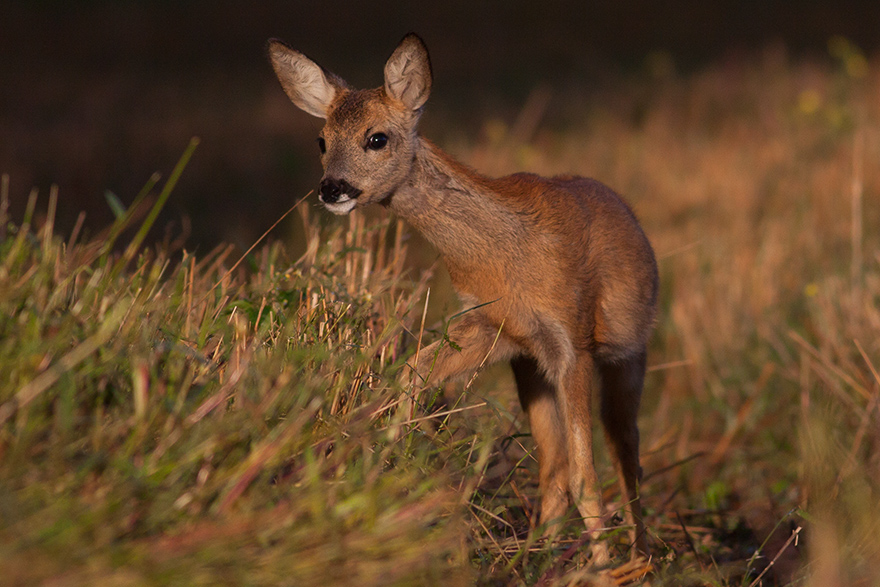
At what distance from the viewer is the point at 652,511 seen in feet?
18.2

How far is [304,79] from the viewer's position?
16.7 ft

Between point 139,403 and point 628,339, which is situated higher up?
point 139,403

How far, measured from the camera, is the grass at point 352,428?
2527 millimetres

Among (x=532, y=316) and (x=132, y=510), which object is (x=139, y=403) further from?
(x=532, y=316)

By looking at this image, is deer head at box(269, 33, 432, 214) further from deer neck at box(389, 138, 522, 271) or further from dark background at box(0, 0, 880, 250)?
dark background at box(0, 0, 880, 250)

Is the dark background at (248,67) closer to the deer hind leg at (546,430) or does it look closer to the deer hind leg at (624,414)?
the deer hind leg at (546,430)

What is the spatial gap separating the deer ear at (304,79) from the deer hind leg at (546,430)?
166 cm

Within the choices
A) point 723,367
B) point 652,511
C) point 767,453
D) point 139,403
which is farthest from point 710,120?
point 139,403

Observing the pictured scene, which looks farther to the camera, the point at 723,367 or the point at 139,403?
the point at 723,367

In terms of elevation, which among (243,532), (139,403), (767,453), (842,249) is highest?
(139,403)

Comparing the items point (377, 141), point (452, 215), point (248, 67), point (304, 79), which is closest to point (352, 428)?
point (452, 215)

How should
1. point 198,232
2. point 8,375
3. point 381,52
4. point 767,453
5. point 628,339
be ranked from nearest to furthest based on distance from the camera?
point 8,375, point 628,339, point 767,453, point 198,232, point 381,52

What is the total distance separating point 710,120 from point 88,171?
8013mm

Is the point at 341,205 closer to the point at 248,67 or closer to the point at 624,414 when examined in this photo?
the point at 624,414
